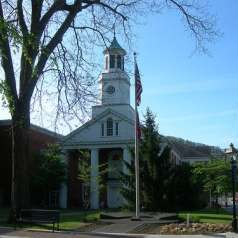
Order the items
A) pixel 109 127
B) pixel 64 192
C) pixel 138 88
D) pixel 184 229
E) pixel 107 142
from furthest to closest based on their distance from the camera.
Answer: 1. pixel 64 192
2. pixel 109 127
3. pixel 107 142
4. pixel 138 88
5. pixel 184 229

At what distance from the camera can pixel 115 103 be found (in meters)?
65.1

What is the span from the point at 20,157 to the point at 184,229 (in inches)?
371

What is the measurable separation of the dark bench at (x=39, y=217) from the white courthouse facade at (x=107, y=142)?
106 feet

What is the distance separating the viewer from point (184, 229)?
75.6ft

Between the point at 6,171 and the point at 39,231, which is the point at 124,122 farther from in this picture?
the point at 39,231

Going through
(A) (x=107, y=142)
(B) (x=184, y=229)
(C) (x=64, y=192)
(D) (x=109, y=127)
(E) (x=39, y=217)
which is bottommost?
(B) (x=184, y=229)

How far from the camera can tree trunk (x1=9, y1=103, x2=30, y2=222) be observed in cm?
2772

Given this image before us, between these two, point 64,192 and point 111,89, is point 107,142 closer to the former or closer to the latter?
point 64,192

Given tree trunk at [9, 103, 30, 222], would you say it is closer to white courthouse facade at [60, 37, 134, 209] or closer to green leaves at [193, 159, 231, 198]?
green leaves at [193, 159, 231, 198]

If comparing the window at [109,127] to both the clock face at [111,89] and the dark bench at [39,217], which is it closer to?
the clock face at [111,89]

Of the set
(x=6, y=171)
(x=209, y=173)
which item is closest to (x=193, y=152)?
(x=6, y=171)

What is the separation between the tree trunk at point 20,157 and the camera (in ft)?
90.9

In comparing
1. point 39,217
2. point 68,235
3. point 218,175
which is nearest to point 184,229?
point 68,235

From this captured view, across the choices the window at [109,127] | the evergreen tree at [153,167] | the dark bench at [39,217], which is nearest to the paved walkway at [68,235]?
the dark bench at [39,217]
